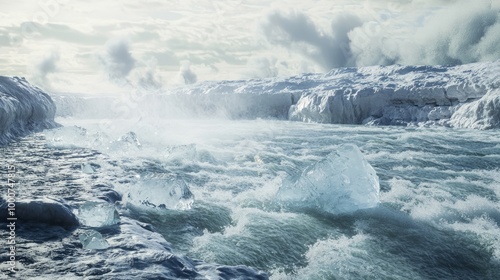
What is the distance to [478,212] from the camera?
7266 mm

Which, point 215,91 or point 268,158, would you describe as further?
point 215,91

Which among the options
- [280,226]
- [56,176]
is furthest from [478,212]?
[56,176]

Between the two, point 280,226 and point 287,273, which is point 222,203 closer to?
point 280,226

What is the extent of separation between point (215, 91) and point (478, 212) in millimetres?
61134

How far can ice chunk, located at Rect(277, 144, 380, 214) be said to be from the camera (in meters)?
7.38

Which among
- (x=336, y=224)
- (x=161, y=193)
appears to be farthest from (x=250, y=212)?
(x=161, y=193)

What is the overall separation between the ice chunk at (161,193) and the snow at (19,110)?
9571 mm

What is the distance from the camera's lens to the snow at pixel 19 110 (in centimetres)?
1448

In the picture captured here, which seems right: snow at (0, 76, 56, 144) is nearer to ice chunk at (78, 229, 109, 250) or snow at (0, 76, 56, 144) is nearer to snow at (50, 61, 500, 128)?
ice chunk at (78, 229, 109, 250)

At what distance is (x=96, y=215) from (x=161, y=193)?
1964mm

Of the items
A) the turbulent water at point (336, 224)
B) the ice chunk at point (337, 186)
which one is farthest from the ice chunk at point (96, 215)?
the ice chunk at point (337, 186)

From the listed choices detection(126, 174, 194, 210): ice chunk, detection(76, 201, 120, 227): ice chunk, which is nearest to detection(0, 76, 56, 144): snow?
detection(126, 174, 194, 210): ice chunk

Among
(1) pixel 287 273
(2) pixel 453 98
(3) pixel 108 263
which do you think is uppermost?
(2) pixel 453 98

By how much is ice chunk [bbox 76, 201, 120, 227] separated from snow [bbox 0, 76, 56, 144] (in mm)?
10848
